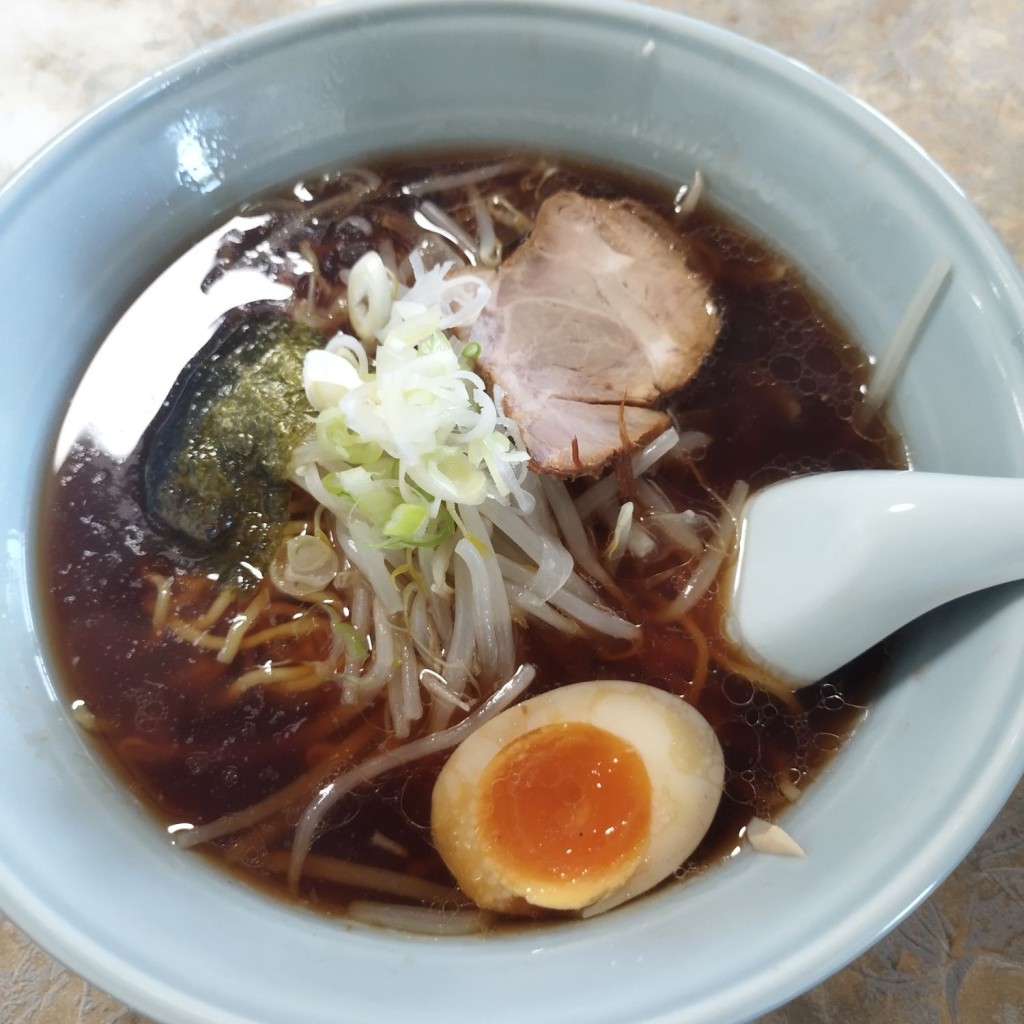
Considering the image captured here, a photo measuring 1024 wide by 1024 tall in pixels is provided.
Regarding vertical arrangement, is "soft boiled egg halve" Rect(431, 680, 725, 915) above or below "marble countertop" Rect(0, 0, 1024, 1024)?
below

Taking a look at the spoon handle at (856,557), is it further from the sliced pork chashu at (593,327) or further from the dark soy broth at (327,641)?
the sliced pork chashu at (593,327)

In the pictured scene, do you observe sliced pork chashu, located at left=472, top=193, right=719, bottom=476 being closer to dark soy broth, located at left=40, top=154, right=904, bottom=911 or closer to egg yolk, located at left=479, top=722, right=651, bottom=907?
dark soy broth, located at left=40, top=154, right=904, bottom=911

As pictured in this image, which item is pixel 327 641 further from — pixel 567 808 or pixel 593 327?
pixel 593 327

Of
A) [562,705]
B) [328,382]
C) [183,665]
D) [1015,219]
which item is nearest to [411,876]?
[562,705]

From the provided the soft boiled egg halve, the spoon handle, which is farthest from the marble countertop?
the soft boiled egg halve

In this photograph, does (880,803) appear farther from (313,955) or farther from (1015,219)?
(1015,219)

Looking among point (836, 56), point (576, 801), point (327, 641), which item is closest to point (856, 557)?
point (576, 801)
